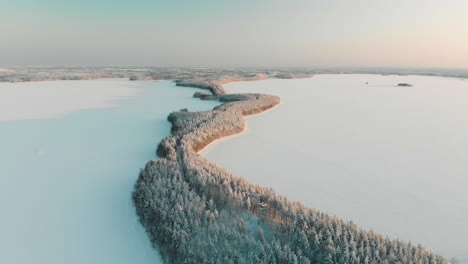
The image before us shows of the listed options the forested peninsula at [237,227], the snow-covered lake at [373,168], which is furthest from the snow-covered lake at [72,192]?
the snow-covered lake at [373,168]

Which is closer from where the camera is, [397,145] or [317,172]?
[317,172]

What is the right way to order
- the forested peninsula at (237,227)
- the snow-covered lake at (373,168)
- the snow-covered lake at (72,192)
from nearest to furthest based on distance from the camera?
the forested peninsula at (237,227), the snow-covered lake at (72,192), the snow-covered lake at (373,168)

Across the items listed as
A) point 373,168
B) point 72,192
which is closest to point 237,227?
point 72,192

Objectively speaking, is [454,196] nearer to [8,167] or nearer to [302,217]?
[302,217]

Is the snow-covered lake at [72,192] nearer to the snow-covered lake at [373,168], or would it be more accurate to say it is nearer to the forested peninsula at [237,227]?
the forested peninsula at [237,227]

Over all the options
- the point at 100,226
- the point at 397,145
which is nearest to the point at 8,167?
the point at 100,226

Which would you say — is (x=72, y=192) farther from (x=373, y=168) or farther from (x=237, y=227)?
(x=373, y=168)
